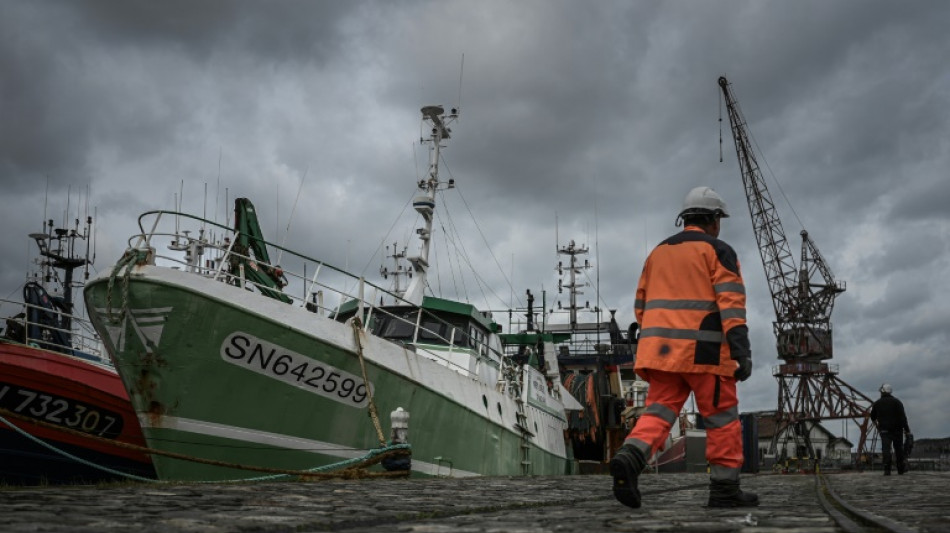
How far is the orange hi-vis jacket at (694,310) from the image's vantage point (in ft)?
14.7

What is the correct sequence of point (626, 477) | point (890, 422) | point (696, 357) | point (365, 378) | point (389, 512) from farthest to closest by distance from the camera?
point (890, 422), point (365, 378), point (696, 357), point (626, 477), point (389, 512)

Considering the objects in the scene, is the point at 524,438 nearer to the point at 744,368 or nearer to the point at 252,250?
the point at 252,250

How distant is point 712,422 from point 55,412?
29.5 ft

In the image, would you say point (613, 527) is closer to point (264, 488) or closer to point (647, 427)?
point (647, 427)

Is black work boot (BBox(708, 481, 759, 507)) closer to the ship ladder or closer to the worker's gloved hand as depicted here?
the worker's gloved hand

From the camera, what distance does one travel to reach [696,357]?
450 cm

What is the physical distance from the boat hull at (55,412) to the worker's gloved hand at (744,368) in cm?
818

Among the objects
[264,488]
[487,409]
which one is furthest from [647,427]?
[487,409]

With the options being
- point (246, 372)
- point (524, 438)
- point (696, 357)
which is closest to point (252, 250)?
point (246, 372)

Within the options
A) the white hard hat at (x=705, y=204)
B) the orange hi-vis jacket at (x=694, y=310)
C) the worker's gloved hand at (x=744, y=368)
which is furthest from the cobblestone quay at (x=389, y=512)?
the white hard hat at (x=705, y=204)

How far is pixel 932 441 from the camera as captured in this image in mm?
62000

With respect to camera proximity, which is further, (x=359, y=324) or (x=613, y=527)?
(x=359, y=324)

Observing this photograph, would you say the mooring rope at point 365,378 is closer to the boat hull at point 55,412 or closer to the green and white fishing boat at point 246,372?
the green and white fishing boat at point 246,372

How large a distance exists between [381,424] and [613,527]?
6.51m
